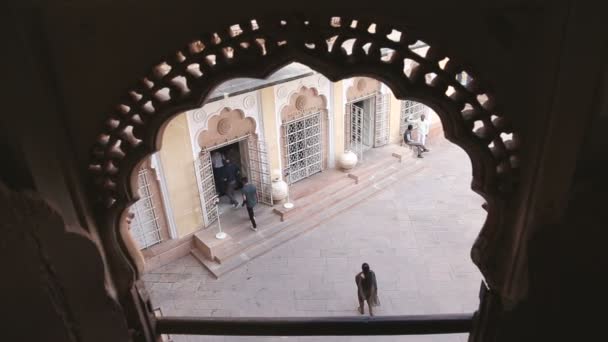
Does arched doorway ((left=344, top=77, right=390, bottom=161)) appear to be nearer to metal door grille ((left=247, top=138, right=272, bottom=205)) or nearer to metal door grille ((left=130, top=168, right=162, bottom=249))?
metal door grille ((left=247, top=138, right=272, bottom=205))

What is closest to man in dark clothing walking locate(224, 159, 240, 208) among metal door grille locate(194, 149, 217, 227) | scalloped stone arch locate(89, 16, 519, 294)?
metal door grille locate(194, 149, 217, 227)

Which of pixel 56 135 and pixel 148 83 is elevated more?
pixel 148 83

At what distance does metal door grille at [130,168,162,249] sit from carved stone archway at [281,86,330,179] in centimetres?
254

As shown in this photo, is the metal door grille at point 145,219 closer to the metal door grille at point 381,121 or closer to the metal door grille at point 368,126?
the metal door grille at point 368,126

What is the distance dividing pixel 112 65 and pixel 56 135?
0.35m

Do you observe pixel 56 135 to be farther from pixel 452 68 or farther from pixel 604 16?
pixel 604 16

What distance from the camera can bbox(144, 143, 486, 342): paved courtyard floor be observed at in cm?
638

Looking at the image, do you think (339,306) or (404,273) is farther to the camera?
(404,273)

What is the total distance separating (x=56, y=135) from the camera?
5.91 ft

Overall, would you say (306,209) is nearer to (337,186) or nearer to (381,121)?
(337,186)

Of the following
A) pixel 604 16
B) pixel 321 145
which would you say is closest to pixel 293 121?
pixel 321 145

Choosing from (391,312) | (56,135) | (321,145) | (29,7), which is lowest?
(391,312)

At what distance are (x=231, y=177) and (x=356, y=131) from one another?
3333 millimetres

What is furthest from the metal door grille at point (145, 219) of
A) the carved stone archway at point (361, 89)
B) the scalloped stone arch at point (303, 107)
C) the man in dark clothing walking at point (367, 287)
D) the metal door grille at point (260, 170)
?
the carved stone archway at point (361, 89)
